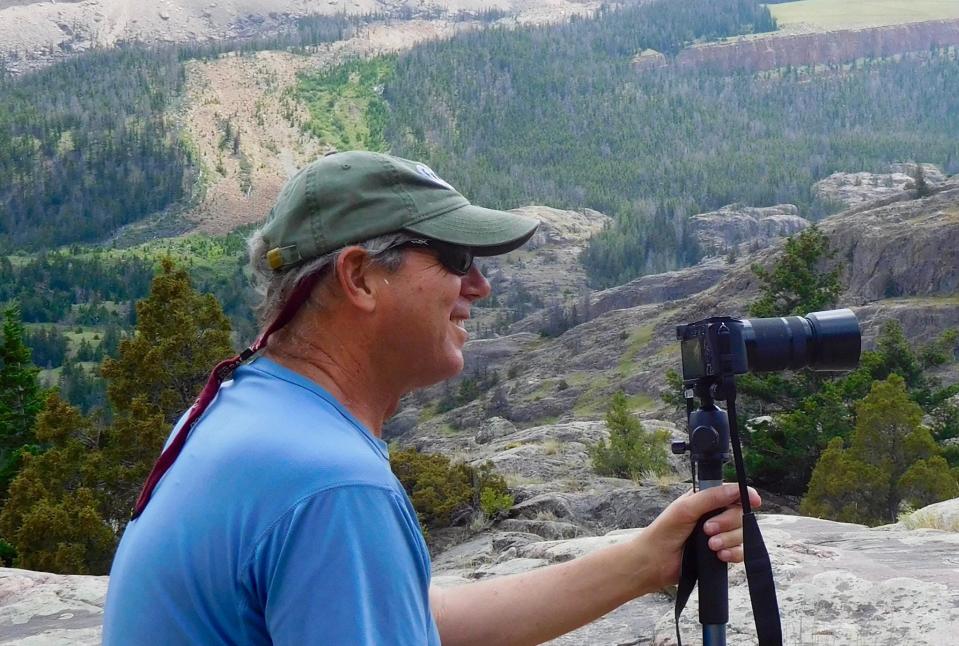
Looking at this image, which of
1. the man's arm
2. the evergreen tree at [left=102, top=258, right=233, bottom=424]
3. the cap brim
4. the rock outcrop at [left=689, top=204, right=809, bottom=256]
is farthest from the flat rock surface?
the rock outcrop at [left=689, top=204, right=809, bottom=256]

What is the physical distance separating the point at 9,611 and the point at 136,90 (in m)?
182

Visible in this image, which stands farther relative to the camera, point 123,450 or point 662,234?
point 662,234

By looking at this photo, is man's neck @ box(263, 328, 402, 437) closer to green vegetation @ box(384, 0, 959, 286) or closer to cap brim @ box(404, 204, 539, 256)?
cap brim @ box(404, 204, 539, 256)

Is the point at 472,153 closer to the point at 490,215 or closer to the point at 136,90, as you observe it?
the point at 136,90

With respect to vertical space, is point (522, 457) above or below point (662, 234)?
above

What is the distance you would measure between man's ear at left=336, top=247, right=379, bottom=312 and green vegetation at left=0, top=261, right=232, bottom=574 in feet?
52.0

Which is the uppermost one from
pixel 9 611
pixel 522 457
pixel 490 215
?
pixel 490 215

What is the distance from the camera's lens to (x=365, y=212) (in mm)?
2090

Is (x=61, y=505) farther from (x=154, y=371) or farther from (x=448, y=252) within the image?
(x=448, y=252)

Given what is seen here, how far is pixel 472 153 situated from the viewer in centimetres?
16325

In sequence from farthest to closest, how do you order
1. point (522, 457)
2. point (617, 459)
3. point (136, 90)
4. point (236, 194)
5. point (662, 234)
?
point (136, 90), point (236, 194), point (662, 234), point (522, 457), point (617, 459)

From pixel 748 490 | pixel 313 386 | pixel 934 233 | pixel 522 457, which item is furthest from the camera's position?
pixel 934 233

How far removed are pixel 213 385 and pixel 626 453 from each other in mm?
20737

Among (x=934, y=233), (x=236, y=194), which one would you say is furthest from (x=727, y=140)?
(x=934, y=233)
